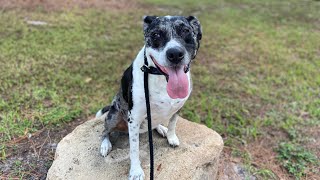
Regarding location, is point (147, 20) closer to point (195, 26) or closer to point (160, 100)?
point (195, 26)

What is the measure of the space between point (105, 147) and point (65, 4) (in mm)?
6399

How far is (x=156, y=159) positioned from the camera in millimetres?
3312

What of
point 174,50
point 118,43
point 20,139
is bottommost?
point 20,139

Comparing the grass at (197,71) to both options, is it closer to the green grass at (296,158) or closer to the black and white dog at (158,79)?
the green grass at (296,158)

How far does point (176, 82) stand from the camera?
103 inches

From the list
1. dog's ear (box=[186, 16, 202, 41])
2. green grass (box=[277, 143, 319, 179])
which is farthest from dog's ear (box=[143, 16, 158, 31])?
green grass (box=[277, 143, 319, 179])

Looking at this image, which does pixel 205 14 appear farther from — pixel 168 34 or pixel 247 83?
pixel 168 34

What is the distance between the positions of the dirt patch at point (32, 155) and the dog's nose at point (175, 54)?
2.00 metres

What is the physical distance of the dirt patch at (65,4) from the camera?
328 inches

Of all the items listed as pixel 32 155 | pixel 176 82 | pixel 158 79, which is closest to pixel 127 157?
pixel 158 79

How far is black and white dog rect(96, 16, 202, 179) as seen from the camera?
2.58 meters

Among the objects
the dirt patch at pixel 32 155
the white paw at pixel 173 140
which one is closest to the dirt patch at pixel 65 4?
the dirt patch at pixel 32 155

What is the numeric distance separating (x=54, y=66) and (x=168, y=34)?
3.68 meters

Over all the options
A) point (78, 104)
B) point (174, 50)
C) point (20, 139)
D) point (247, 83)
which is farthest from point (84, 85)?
point (174, 50)
